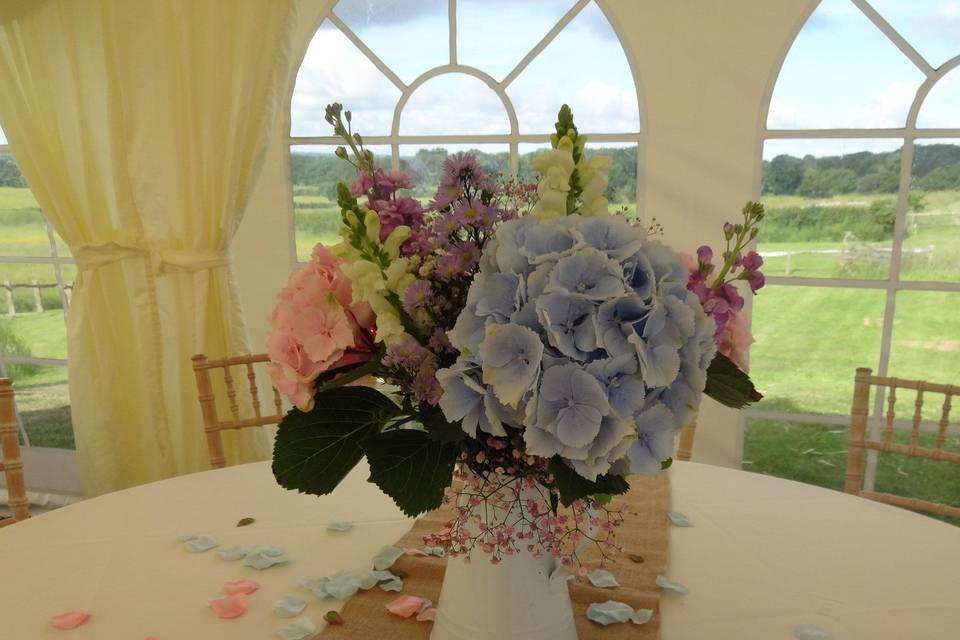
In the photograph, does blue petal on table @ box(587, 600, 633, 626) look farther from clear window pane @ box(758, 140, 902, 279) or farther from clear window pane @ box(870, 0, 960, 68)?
clear window pane @ box(870, 0, 960, 68)

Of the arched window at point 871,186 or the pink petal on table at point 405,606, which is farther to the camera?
the arched window at point 871,186

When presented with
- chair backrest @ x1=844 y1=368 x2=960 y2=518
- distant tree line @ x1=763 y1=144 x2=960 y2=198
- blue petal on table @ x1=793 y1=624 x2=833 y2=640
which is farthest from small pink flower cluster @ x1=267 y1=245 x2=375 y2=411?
distant tree line @ x1=763 y1=144 x2=960 y2=198

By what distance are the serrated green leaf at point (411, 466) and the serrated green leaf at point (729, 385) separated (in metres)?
0.28

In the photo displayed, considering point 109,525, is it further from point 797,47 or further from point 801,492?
point 797,47

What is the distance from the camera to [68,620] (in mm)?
1010

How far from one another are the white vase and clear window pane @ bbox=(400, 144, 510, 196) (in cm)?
175

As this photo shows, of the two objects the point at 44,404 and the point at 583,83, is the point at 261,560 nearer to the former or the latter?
the point at 583,83

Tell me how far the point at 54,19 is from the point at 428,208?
2.20m

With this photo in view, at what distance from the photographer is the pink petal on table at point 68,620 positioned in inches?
39.6

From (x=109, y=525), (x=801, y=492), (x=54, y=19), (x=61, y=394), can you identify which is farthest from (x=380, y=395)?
(x=61, y=394)

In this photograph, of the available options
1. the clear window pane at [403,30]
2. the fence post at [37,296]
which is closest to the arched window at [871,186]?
the clear window pane at [403,30]

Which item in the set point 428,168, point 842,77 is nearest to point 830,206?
point 842,77

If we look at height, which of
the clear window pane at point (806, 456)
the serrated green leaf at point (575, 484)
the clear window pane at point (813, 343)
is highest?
the serrated green leaf at point (575, 484)

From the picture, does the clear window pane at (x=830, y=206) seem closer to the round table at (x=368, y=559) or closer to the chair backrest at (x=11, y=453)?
the round table at (x=368, y=559)
